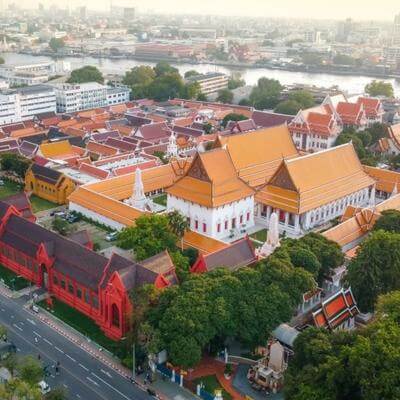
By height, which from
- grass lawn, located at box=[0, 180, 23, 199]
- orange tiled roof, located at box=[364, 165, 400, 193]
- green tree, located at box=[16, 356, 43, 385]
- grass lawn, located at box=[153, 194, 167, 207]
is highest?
green tree, located at box=[16, 356, 43, 385]

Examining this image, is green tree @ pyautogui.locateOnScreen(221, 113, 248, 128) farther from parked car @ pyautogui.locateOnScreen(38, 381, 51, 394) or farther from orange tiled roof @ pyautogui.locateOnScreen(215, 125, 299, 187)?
parked car @ pyautogui.locateOnScreen(38, 381, 51, 394)

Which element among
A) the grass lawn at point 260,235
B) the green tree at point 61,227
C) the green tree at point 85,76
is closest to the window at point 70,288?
the green tree at point 61,227

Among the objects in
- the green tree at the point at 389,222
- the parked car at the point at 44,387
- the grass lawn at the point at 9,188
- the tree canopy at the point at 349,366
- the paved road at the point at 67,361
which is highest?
the tree canopy at the point at 349,366

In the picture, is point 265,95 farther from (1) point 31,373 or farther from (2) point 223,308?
(1) point 31,373

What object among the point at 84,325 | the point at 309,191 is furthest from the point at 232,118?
the point at 84,325

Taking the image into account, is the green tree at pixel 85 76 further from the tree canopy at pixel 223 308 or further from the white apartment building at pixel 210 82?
the tree canopy at pixel 223 308

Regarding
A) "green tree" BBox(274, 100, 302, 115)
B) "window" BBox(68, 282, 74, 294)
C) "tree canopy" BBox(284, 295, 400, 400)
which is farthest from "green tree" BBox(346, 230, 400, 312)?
"green tree" BBox(274, 100, 302, 115)

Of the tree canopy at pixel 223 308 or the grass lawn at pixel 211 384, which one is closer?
the tree canopy at pixel 223 308
